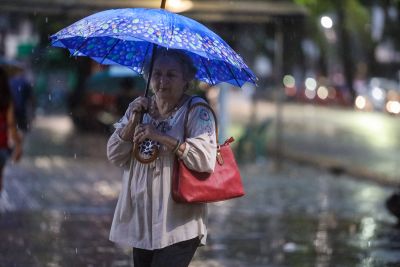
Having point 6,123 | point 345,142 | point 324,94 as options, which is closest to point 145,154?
point 6,123

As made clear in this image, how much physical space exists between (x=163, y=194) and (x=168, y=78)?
25.2 inches

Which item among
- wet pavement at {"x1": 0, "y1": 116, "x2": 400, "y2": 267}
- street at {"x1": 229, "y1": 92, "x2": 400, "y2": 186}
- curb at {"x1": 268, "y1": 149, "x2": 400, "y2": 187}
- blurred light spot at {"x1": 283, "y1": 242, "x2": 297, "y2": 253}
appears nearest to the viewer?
wet pavement at {"x1": 0, "y1": 116, "x2": 400, "y2": 267}

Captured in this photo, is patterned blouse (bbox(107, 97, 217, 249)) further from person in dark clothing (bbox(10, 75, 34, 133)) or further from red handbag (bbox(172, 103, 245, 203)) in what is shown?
person in dark clothing (bbox(10, 75, 34, 133))

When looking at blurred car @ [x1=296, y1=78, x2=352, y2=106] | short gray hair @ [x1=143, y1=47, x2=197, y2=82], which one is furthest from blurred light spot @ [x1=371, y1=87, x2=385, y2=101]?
short gray hair @ [x1=143, y1=47, x2=197, y2=82]

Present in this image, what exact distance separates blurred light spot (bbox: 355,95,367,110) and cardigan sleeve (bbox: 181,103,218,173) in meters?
50.2

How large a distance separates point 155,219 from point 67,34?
1141 mm

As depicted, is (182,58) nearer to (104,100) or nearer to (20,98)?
(20,98)

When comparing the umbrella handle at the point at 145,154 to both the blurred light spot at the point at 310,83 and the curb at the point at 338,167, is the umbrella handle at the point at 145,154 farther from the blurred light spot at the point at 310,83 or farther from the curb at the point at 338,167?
the blurred light spot at the point at 310,83

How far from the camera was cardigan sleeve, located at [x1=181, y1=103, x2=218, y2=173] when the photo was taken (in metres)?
5.64

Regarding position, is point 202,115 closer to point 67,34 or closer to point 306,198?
point 67,34

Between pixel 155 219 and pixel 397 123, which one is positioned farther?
pixel 397 123

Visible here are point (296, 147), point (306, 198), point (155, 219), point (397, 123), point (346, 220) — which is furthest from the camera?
point (397, 123)

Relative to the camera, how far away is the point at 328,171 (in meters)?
21.0

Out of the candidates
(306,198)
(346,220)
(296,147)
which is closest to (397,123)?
(296,147)
